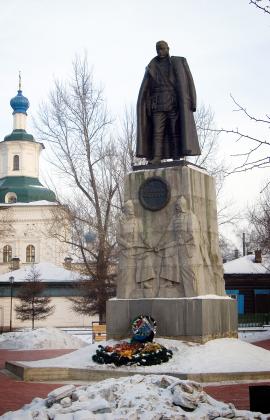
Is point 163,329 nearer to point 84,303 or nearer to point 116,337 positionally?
point 116,337

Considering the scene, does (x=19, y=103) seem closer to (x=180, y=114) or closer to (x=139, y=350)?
(x=180, y=114)

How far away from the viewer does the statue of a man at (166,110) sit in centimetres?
1295

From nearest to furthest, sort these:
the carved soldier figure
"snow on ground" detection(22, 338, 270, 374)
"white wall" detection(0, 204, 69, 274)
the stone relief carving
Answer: "snow on ground" detection(22, 338, 270, 374) < the carved soldier figure < the stone relief carving < "white wall" detection(0, 204, 69, 274)

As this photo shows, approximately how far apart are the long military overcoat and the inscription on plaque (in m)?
0.86

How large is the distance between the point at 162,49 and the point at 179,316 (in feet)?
18.4

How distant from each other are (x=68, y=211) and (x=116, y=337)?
644 inches

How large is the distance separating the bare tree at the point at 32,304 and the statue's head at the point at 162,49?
1114 inches

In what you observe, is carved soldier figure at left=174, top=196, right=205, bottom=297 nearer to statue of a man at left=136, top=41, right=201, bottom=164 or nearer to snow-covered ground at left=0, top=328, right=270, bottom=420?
statue of a man at left=136, top=41, right=201, bottom=164

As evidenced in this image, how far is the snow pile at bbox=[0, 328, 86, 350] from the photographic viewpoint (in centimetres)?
2136

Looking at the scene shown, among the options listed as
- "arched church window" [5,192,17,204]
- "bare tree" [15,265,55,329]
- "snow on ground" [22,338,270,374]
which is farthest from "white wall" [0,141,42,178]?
"snow on ground" [22,338,270,374]

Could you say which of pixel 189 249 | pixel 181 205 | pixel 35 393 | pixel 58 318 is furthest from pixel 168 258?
pixel 58 318

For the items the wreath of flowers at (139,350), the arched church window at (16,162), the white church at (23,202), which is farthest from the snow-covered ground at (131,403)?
the arched church window at (16,162)

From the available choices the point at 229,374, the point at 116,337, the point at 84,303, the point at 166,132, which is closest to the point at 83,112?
the point at 84,303

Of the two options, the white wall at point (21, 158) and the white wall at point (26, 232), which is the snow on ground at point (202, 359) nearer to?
the white wall at point (26, 232)
